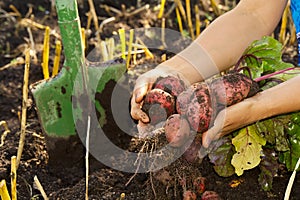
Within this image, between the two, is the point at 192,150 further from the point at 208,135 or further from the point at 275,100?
the point at 275,100

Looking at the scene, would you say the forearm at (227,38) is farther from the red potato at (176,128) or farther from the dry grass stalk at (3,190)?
the dry grass stalk at (3,190)

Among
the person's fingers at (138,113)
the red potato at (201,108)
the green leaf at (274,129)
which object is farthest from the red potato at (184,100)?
the green leaf at (274,129)

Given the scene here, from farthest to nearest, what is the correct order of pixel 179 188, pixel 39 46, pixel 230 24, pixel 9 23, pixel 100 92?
pixel 9 23, pixel 39 46, pixel 100 92, pixel 230 24, pixel 179 188

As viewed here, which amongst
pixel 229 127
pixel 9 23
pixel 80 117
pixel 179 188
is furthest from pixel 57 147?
pixel 9 23

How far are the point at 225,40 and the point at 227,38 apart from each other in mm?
13

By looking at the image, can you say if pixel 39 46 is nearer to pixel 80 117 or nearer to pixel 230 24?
pixel 80 117

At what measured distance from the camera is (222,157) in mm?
2016

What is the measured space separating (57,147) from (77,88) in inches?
9.8

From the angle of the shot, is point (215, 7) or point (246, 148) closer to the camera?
point (246, 148)

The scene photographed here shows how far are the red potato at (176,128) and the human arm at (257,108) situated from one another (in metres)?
0.07


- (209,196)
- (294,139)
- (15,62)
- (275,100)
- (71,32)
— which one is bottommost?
(209,196)

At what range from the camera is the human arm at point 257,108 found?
1.72 m

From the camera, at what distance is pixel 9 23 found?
3.62m

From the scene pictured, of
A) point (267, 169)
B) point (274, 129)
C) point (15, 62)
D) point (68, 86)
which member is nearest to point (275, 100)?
point (274, 129)
